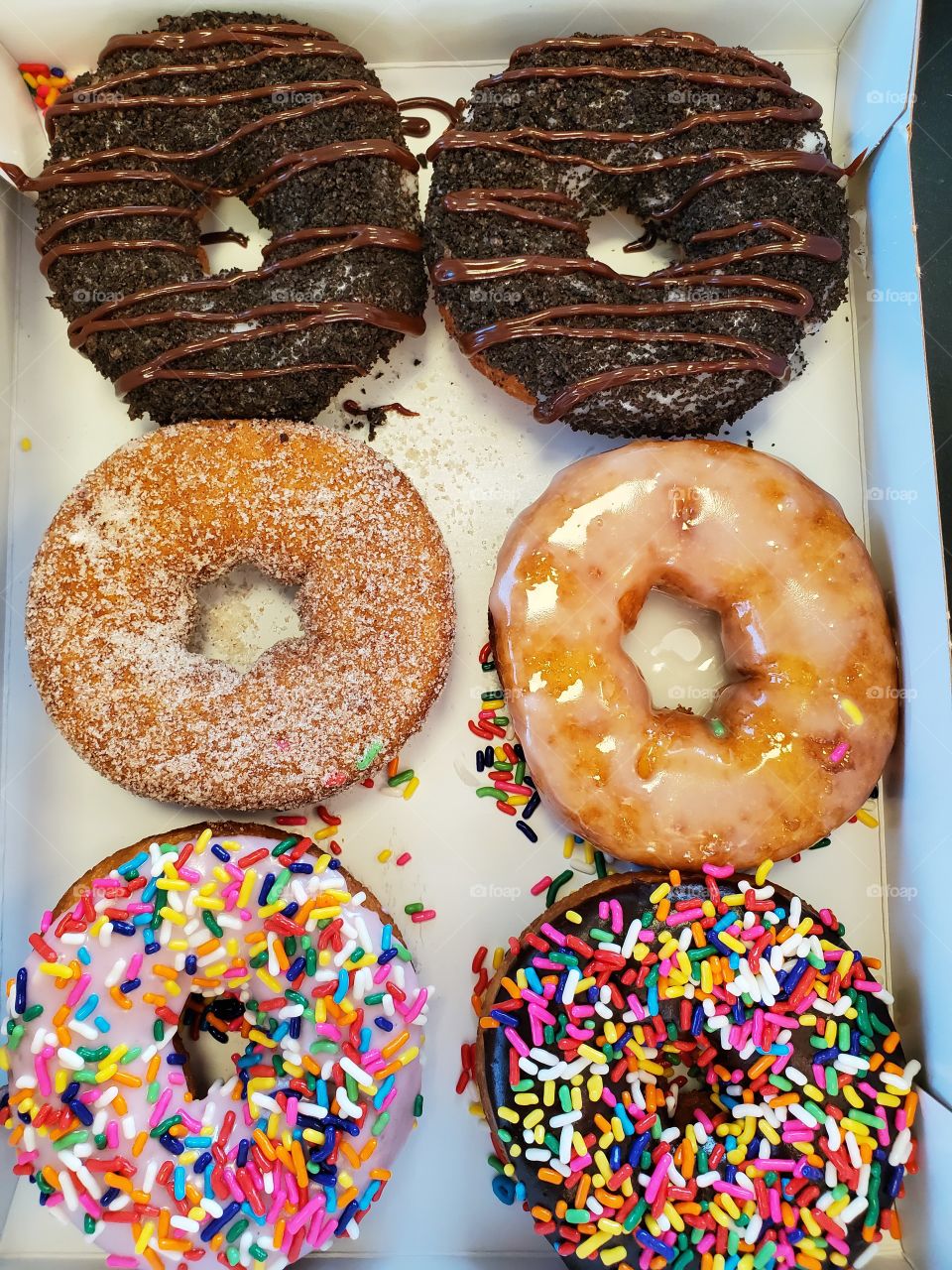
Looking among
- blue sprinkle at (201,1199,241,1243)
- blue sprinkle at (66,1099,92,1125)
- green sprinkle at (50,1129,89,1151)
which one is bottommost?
blue sprinkle at (201,1199,241,1243)


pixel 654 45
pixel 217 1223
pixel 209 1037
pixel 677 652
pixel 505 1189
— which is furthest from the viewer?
pixel 677 652

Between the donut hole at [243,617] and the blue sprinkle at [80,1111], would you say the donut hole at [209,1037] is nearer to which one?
the blue sprinkle at [80,1111]

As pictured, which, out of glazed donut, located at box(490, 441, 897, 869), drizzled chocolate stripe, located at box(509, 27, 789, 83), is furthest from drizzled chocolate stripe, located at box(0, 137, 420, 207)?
glazed donut, located at box(490, 441, 897, 869)

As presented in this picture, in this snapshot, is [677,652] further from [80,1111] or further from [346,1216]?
[80,1111]

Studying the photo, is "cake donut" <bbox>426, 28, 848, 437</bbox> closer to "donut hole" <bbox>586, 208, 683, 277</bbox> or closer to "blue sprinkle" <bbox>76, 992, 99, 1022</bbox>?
"donut hole" <bbox>586, 208, 683, 277</bbox>

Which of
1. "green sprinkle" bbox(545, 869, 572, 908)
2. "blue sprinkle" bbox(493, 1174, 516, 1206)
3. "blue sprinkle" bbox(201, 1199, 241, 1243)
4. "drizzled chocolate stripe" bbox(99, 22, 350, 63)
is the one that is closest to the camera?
"blue sprinkle" bbox(201, 1199, 241, 1243)

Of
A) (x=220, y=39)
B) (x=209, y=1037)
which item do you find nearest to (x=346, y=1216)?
(x=209, y=1037)

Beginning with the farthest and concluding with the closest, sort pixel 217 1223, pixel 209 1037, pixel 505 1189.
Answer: pixel 209 1037, pixel 505 1189, pixel 217 1223
